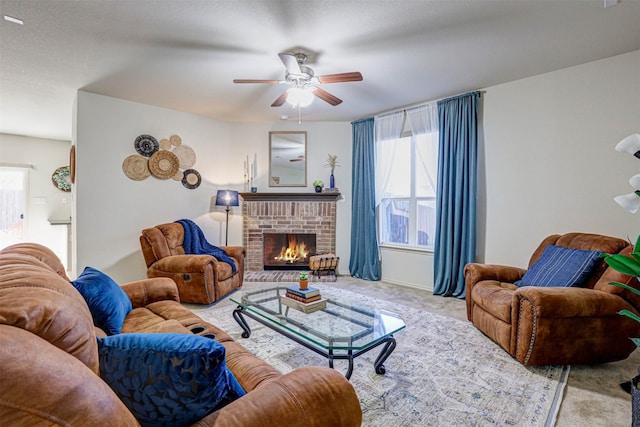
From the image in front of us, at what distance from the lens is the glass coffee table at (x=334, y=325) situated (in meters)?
1.87

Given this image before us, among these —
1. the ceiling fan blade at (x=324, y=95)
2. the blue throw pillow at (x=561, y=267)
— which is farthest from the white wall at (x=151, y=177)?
the blue throw pillow at (x=561, y=267)

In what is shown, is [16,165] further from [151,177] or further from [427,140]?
[427,140]

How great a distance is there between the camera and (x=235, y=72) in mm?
3232

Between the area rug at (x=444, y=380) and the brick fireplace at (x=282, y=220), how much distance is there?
2.37 m

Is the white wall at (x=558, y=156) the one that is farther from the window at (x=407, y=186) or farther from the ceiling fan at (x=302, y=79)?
the ceiling fan at (x=302, y=79)

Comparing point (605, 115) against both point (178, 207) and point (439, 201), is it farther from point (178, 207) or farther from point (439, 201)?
point (178, 207)

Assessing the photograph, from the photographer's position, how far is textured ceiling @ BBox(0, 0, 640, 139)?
7.21ft

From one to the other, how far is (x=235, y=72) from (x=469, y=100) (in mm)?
2804

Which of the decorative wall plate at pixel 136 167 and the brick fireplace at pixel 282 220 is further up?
the decorative wall plate at pixel 136 167

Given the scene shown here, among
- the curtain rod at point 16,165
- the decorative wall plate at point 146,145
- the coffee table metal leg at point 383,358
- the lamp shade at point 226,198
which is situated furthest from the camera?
the curtain rod at point 16,165

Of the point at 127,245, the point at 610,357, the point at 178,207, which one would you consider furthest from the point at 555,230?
the point at 127,245

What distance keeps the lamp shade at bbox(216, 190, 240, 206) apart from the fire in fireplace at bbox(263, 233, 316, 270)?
2.76 feet

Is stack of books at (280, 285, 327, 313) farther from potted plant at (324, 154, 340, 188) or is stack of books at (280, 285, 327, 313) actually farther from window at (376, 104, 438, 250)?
potted plant at (324, 154, 340, 188)

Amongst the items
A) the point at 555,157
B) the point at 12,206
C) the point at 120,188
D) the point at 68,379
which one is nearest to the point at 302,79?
the point at 68,379
